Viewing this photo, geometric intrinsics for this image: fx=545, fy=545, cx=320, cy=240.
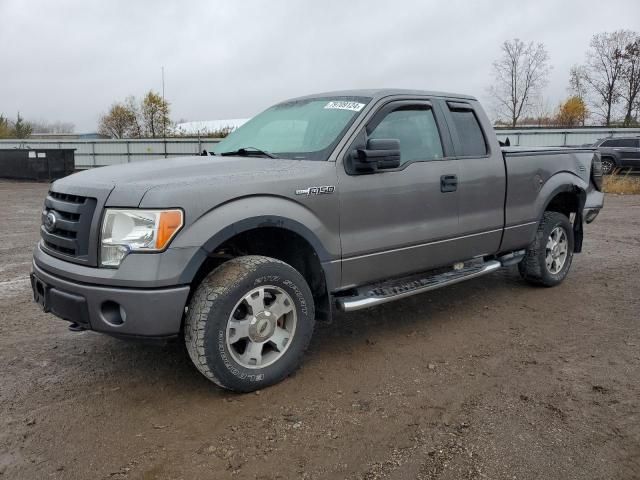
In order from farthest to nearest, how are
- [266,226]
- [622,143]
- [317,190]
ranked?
1. [622,143]
2. [317,190]
3. [266,226]

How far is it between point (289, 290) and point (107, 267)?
3.51ft

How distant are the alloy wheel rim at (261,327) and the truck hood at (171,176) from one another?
0.69 meters

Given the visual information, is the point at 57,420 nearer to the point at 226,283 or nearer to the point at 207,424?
the point at 207,424

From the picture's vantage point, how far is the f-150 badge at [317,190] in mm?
3482

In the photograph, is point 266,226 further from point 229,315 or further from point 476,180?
point 476,180

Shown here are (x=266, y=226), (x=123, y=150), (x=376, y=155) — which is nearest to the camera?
(x=266, y=226)

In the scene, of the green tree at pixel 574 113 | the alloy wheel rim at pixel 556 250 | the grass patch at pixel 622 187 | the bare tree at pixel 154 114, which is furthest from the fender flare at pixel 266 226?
the green tree at pixel 574 113

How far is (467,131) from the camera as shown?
481cm

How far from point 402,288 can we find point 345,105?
1455 mm

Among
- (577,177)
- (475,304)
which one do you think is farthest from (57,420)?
(577,177)

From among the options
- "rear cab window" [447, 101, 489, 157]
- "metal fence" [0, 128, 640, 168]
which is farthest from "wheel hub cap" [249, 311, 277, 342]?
"metal fence" [0, 128, 640, 168]

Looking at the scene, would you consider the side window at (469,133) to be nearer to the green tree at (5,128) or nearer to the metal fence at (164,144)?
the metal fence at (164,144)

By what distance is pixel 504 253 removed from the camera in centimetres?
536

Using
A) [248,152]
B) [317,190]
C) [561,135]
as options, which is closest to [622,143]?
[561,135]
